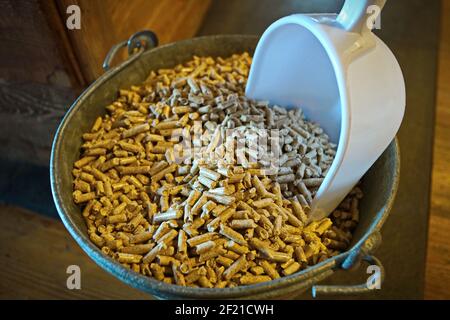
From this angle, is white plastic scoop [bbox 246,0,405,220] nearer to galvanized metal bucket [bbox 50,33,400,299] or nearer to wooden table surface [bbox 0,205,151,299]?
galvanized metal bucket [bbox 50,33,400,299]

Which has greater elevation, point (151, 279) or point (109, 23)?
point (109, 23)

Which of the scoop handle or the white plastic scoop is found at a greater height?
the scoop handle

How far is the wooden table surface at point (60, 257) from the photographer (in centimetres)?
122

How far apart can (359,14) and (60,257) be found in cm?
114

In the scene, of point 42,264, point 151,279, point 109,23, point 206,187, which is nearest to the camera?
point 151,279

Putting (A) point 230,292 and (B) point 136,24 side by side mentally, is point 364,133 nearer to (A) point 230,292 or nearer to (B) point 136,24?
(A) point 230,292

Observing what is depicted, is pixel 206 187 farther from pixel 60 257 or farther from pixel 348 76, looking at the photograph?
pixel 60 257

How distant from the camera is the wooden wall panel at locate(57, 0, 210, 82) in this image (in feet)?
3.44

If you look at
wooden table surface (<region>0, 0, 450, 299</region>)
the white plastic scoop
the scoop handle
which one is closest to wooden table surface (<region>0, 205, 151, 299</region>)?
wooden table surface (<region>0, 0, 450, 299</region>)

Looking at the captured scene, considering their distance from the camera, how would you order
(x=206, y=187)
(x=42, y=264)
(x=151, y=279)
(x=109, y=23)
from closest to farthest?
(x=151, y=279), (x=206, y=187), (x=109, y=23), (x=42, y=264)

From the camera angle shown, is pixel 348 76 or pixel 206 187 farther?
pixel 206 187

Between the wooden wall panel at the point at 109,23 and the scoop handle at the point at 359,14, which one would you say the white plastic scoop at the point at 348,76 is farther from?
the wooden wall panel at the point at 109,23

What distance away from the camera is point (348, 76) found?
Answer: 0.75 metres

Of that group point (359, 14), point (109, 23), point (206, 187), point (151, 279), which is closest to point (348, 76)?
point (359, 14)
